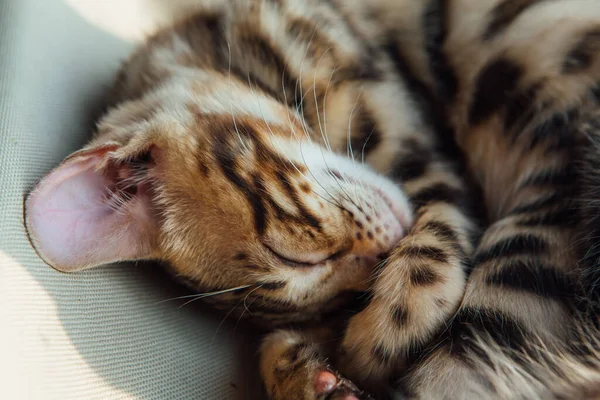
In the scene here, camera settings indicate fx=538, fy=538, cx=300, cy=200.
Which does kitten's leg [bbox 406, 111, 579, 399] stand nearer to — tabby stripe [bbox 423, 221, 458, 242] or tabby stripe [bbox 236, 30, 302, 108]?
tabby stripe [bbox 423, 221, 458, 242]

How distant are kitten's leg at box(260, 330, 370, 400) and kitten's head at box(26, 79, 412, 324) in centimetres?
6

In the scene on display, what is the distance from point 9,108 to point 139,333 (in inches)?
20.8

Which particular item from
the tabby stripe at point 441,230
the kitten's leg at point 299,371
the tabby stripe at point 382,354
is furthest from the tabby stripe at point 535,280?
the kitten's leg at point 299,371

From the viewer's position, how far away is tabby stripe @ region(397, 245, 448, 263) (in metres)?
1.08

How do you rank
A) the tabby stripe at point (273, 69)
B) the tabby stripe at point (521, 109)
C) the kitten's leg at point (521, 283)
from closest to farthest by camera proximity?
1. the kitten's leg at point (521, 283)
2. the tabby stripe at point (521, 109)
3. the tabby stripe at point (273, 69)

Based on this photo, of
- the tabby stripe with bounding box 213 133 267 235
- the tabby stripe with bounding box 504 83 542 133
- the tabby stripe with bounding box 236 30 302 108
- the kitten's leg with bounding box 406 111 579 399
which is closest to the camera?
the kitten's leg with bounding box 406 111 579 399

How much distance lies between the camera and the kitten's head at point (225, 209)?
104cm

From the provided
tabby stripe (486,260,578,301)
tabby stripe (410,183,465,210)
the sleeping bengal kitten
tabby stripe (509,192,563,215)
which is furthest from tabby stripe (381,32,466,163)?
tabby stripe (486,260,578,301)

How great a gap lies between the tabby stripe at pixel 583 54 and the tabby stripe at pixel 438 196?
0.35 meters

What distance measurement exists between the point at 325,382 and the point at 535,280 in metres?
0.43

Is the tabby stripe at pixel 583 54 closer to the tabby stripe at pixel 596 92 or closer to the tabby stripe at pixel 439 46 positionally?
the tabby stripe at pixel 596 92

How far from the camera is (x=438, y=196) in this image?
123 cm

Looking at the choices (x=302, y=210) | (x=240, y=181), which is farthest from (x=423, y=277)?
(x=240, y=181)

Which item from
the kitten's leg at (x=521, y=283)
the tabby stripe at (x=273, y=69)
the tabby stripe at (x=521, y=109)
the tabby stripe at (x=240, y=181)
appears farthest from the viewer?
the tabby stripe at (x=273, y=69)
